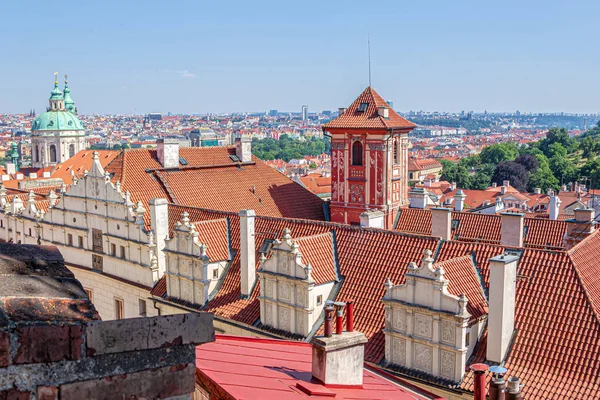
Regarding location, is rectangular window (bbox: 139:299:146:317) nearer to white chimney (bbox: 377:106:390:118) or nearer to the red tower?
the red tower

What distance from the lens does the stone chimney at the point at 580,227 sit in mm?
24281

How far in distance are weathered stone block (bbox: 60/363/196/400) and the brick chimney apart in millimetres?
6715

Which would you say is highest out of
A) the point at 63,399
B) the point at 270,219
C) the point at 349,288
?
the point at 63,399

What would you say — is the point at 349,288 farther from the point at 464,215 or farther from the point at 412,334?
the point at 464,215

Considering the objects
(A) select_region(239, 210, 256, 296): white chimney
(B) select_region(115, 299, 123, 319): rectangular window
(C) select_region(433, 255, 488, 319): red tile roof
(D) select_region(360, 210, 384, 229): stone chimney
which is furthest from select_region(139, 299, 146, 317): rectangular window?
(C) select_region(433, 255, 488, 319): red tile roof

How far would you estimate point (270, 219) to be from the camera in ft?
81.0

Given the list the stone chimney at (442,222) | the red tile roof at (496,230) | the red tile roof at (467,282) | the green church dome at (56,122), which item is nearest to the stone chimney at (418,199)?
the red tile roof at (496,230)

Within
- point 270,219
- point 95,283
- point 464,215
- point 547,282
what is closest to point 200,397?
point 547,282

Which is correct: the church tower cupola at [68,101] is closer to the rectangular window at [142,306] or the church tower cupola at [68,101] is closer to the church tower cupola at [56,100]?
the church tower cupola at [56,100]

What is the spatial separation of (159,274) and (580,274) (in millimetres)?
15479

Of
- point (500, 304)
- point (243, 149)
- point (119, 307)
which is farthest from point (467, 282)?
point (243, 149)

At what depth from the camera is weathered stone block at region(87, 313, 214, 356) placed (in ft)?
12.8

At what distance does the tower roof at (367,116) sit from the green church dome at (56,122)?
98.0 m

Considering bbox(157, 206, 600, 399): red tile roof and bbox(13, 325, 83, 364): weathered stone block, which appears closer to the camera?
bbox(13, 325, 83, 364): weathered stone block
